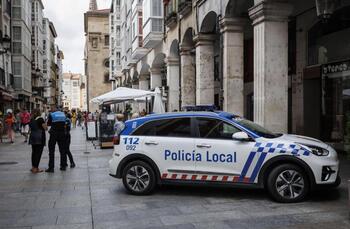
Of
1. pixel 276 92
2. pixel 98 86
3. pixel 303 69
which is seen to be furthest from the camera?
pixel 98 86

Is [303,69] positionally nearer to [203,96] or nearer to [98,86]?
[203,96]

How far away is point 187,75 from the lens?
821 inches

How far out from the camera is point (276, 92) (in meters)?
12.3

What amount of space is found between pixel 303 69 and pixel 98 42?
7433 centimetres

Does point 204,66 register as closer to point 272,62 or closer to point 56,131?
point 272,62

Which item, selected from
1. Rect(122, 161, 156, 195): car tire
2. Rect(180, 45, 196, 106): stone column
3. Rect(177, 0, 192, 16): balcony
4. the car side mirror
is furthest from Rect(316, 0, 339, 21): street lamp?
Rect(180, 45, 196, 106): stone column

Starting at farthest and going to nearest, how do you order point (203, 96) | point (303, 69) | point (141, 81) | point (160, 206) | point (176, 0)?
point (141, 81)
point (176, 0)
point (203, 96)
point (303, 69)
point (160, 206)

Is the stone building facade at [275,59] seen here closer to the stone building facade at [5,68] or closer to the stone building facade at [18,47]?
the stone building facade at [5,68]

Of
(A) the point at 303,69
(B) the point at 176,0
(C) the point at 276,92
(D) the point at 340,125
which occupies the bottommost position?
(D) the point at 340,125

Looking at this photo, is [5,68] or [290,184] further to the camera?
[5,68]

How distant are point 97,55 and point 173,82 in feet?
212

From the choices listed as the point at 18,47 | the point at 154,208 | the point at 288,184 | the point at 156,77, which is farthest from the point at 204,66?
the point at 18,47

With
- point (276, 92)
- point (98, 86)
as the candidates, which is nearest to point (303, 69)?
point (276, 92)

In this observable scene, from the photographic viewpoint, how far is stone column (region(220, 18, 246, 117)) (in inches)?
585
